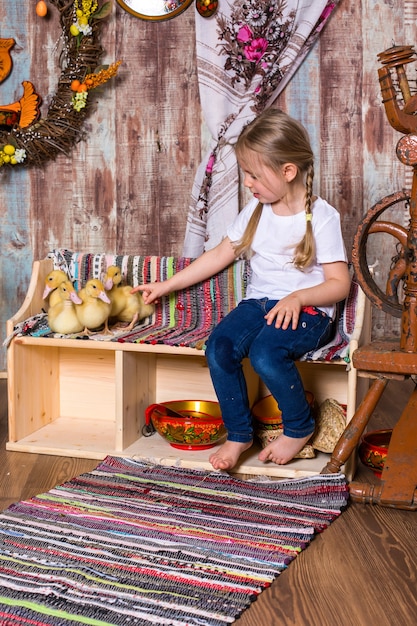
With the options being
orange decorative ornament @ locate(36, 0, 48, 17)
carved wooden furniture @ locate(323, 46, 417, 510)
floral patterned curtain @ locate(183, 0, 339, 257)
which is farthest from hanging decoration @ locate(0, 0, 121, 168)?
carved wooden furniture @ locate(323, 46, 417, 510)

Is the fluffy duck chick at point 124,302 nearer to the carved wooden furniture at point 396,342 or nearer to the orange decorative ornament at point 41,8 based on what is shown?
the carved wooden furniture at point 396,342

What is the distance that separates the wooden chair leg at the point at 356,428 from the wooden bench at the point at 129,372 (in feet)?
0.35

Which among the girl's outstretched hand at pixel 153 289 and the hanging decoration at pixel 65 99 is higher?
the hanging decoration at pixel 65 99

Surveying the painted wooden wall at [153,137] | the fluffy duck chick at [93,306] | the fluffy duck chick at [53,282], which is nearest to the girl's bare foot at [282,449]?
the fluffy duck chick at [93,306]

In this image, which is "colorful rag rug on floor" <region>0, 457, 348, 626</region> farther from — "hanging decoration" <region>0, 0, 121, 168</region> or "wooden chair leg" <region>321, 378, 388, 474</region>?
"hanging decoration" <region>0, 0, 121, 168</region>

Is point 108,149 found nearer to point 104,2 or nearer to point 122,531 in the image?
point 104,2

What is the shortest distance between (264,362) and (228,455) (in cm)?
27

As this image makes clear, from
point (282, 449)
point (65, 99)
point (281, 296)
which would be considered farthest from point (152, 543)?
point (65, 99)

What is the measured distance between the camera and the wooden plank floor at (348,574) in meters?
1.35

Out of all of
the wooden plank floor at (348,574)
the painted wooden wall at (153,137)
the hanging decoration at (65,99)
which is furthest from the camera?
the painted wooden wall at (153,137)

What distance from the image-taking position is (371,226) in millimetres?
1915

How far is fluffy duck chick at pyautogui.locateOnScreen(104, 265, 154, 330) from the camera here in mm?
2355

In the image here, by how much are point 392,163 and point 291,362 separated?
1.35 meters

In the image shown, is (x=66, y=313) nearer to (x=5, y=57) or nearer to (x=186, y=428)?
(x=186, y=428)
